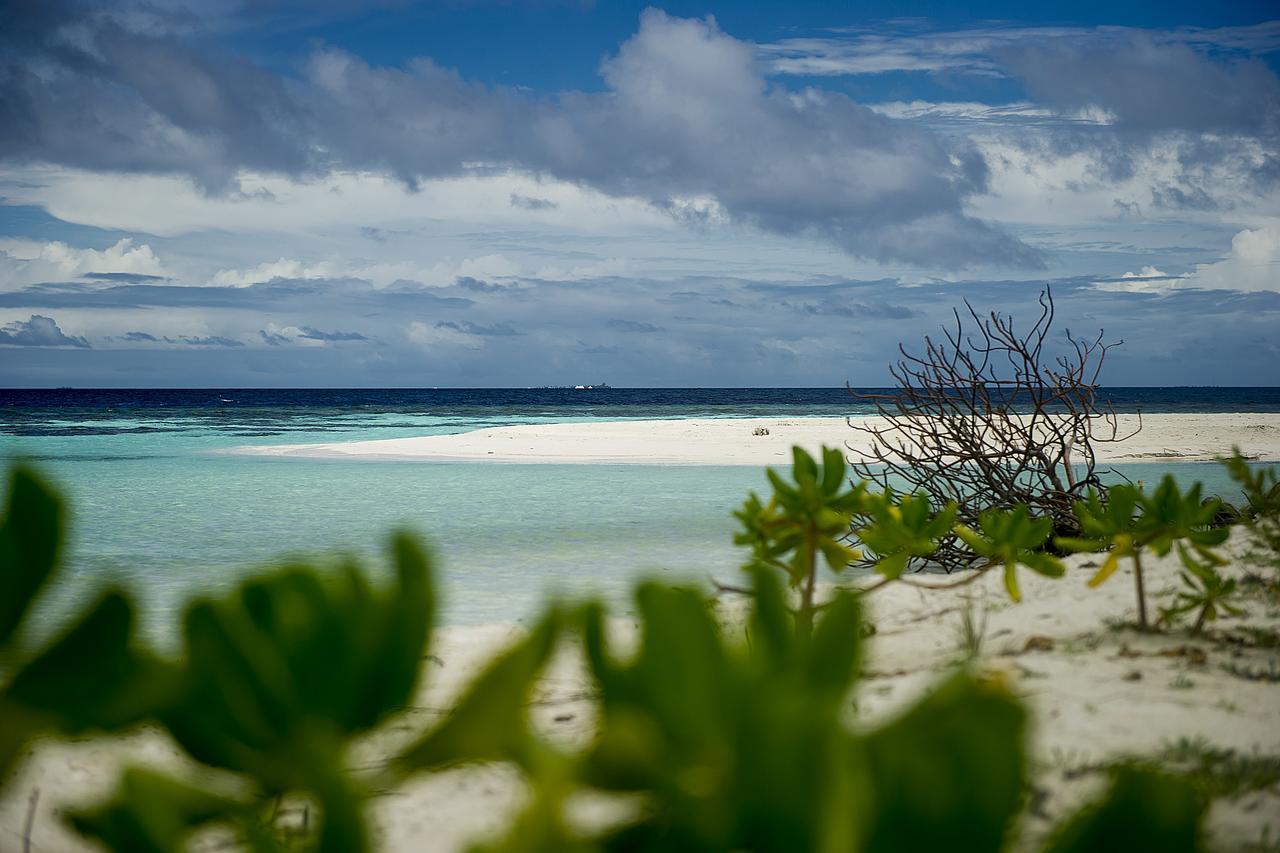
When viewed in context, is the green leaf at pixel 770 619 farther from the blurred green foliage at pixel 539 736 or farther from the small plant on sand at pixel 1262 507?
the small plant on sand at pixel 1262 507

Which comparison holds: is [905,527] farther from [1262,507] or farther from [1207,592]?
[1262,507]

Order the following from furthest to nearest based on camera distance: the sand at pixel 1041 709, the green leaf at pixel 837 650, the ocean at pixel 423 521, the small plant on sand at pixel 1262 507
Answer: the ocean at pixel 423 521, the small plant on sand at pixel 1262 507, the sand at pixel 1041 709, the green leaf at pixel 837 650

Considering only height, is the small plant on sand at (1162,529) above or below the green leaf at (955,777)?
below

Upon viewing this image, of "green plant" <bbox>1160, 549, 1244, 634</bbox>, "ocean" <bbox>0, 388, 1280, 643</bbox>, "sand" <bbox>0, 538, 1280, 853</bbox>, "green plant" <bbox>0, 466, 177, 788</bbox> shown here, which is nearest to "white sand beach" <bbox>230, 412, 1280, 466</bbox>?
"ocean" <bbox>0, 388, 1280, 643</bbox>

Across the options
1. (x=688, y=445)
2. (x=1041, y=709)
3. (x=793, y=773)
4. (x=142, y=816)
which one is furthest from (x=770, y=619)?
(x=688, y=445)

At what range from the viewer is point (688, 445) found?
51.3ft

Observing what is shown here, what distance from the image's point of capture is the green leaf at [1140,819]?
362 millimetres

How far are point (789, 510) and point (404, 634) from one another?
1.69 m

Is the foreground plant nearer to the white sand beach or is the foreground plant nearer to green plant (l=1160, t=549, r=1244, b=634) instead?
green plant (l=1160, t=549, r=1244, b=634)

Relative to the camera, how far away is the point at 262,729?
0.54 m

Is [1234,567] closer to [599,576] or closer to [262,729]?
[599,576]

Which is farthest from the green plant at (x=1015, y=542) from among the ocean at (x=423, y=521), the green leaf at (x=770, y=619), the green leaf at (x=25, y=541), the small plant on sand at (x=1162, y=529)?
the green leaf at (x=25, y=541)

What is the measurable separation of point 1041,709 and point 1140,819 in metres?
1.87

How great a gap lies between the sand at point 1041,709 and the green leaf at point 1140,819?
104cm
